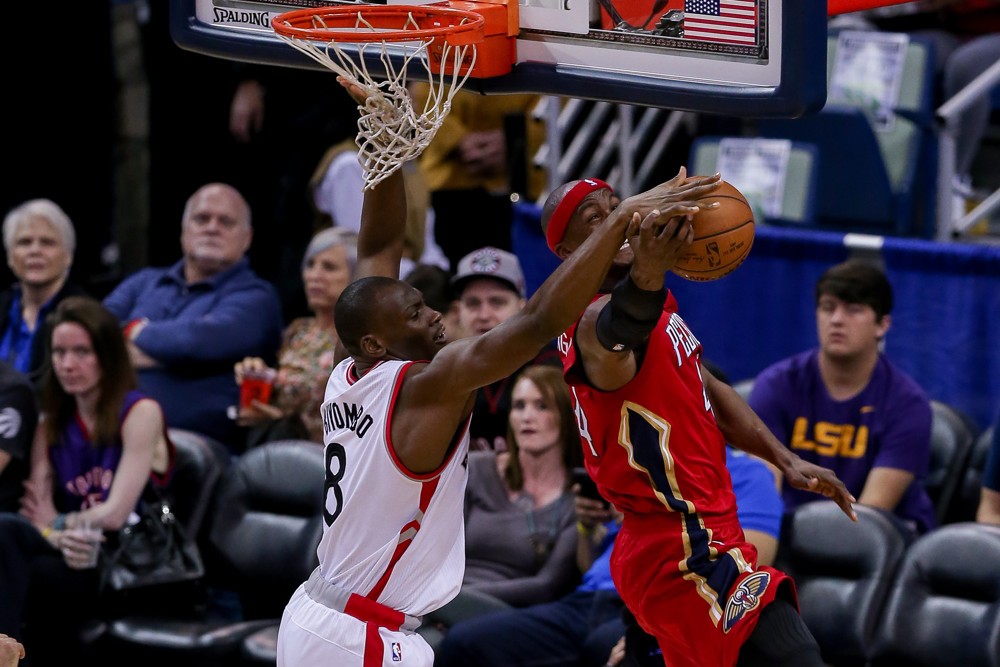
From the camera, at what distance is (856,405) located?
6.79 m

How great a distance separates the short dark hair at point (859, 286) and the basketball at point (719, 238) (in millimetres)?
2673

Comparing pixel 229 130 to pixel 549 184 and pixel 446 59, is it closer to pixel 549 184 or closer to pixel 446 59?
pixel 549 184

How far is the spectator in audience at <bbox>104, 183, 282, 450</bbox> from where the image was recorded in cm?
792

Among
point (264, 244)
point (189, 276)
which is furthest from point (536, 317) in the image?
point (264, 244)

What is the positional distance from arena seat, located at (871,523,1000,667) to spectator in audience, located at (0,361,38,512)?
12.0 ft

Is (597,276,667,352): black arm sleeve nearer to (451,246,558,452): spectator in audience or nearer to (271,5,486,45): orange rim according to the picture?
(271,5,486,45): orange rim

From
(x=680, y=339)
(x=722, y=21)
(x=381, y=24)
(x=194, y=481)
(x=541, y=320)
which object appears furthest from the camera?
(x=194, y=481)

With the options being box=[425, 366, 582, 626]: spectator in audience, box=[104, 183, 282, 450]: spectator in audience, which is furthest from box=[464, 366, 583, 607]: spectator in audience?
box=[104, 183, 282, 450]: spectator in audience

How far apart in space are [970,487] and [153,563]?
3.49 m

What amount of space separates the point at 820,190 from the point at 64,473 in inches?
178

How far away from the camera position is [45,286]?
8320mm

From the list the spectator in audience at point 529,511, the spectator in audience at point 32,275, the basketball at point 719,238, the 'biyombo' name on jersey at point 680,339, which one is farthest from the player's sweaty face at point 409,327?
the spectator in audience at point 32,275

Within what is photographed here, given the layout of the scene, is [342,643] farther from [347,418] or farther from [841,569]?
[841,569]

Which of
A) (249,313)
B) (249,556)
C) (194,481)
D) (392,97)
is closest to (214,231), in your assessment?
(249,313)
